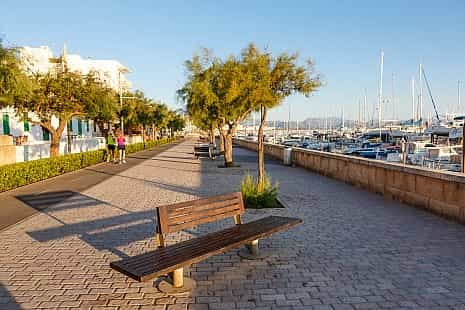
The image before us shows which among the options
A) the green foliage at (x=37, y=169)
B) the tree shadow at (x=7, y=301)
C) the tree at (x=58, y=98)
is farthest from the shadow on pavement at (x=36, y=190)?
the tree shadow at (x=7, y=301)

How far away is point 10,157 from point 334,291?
42.5 feet

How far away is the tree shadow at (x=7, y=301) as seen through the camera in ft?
11.9

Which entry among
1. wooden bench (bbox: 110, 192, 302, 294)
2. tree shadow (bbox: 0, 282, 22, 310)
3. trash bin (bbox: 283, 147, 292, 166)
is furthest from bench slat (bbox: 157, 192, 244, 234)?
trash bin (bbox: 283, 147, 292, 166)

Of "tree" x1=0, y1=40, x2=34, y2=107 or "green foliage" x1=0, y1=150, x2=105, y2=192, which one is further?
"green foliage" x1=0, y1=150, x2=105, y2=192

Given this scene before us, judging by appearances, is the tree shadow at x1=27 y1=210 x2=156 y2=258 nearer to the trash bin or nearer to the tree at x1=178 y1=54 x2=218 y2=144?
the tree at x1=178 y1=54 x2=218 y2=144

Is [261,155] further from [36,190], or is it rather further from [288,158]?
[288,158]

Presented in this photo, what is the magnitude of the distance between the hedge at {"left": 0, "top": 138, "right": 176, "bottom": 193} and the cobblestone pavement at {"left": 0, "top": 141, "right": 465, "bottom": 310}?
339 centimetres

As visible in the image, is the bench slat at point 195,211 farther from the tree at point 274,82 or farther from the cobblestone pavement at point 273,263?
the tree at point 274,82

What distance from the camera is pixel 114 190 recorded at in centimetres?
1134

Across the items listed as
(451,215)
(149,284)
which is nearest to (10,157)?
(149,284)

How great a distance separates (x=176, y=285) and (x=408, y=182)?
6399mm

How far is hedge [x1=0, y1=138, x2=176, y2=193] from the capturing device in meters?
11.0

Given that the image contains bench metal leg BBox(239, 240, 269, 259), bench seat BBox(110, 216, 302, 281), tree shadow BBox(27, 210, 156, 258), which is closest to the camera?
bench seat BBox(110, 216, 302, 281)

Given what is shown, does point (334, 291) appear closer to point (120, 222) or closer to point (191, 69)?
point (120, 222)
